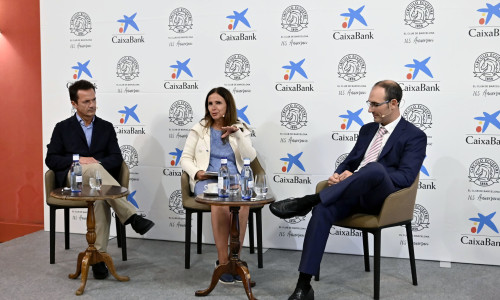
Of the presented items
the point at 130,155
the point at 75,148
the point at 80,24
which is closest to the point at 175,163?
the point at 130,155

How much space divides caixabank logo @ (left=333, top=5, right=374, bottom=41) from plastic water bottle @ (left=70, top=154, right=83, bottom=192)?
2297 mm

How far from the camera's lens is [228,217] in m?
3.91

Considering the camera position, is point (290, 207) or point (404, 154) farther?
point (404, 154)

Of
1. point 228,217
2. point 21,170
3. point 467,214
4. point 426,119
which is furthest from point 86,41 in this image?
point 467,214

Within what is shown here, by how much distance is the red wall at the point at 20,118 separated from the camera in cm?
566

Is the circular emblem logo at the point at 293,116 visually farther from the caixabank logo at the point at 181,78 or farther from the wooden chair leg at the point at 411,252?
the wooden chair leg at the point at 411,252

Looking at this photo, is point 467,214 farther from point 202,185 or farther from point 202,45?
point 202,45

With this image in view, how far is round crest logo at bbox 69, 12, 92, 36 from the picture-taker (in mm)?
5262

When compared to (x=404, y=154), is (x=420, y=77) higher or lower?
higher

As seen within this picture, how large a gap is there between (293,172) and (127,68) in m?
1.85

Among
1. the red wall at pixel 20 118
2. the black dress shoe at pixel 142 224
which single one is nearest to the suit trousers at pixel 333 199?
the black dress shoe at pixel 142 224

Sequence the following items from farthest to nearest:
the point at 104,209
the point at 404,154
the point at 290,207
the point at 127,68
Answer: the point at 127,68
the point at 104,209
the point at 404,154
the point at 290,207

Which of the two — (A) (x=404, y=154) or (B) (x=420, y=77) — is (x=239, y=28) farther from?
(A) (x=404, y=154)

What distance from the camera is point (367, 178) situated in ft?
11.2
